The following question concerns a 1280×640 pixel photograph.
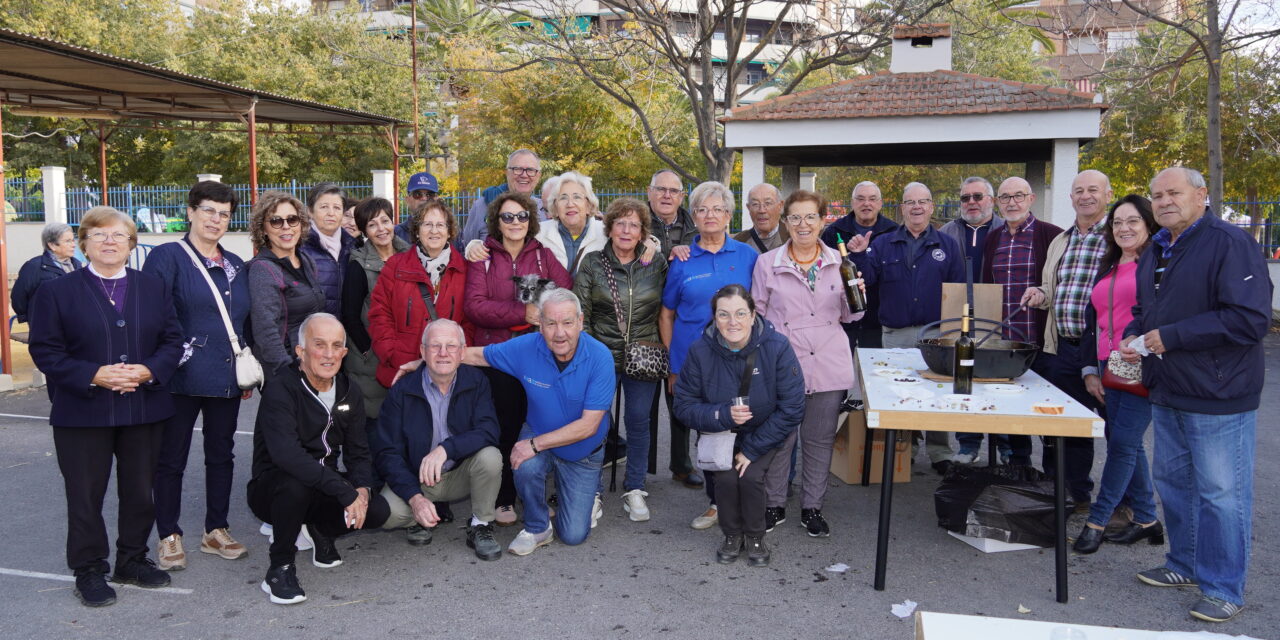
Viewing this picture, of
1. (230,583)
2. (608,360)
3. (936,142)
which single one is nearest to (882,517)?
(608,360)

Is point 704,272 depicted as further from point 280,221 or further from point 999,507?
point 280,221

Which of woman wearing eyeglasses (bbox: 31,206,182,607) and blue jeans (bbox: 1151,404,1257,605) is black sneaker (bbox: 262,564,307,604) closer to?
woman wearing eyeglasses (bbox: 31,206,182,607)

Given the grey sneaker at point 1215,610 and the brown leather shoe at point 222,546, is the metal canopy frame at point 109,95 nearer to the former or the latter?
the brown leather shoe at point 222,546

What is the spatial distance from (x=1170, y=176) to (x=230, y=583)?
419 centimetres

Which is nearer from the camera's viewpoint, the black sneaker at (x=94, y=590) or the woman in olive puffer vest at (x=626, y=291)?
the black sneaker at (x=94, y=590)

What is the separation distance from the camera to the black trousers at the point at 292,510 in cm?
368

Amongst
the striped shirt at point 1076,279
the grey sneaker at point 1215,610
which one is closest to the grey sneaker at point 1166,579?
the grey sneaker at point 1215,610

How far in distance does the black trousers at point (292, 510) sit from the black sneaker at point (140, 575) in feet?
1.50

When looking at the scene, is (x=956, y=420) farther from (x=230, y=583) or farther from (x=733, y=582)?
(x=230, y=583)

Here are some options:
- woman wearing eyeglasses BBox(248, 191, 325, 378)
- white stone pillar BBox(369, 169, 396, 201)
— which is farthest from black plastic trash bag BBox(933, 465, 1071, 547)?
white stone pillar BBox(369, 169, 396, 201)

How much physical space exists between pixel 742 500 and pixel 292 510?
197 cm

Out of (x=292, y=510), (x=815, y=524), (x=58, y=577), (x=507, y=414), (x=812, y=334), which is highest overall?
(x=812, y=334)

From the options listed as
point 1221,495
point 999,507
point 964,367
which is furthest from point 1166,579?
point 964,367

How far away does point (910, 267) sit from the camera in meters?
5.32
